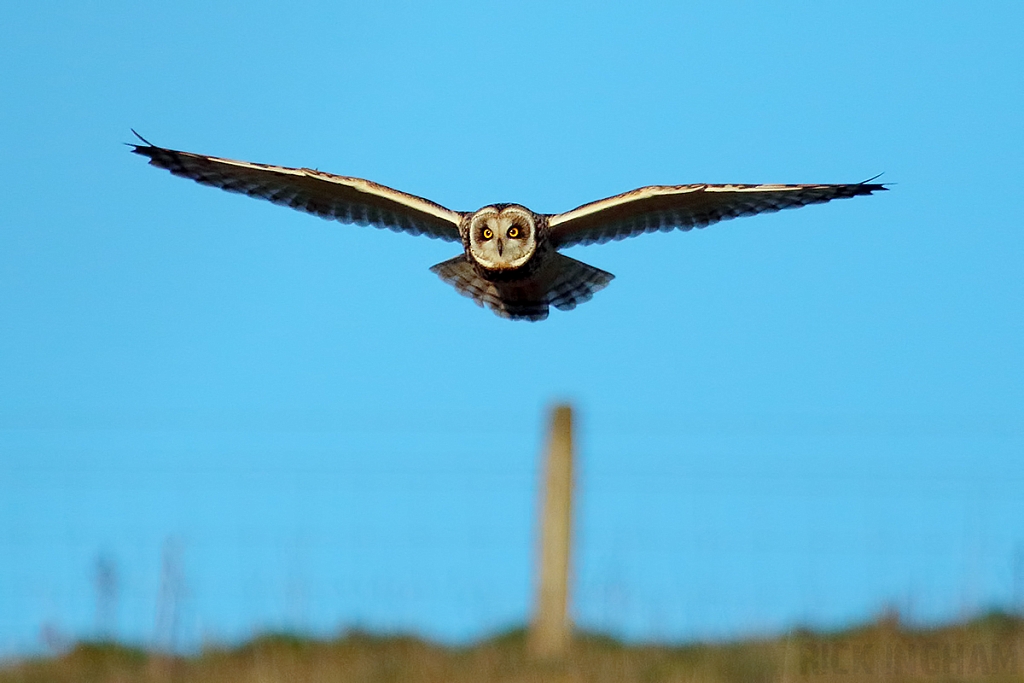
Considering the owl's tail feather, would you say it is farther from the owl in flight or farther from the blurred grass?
the blurred grass

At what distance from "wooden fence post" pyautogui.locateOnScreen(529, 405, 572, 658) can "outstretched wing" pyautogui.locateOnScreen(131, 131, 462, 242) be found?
9.73 feet

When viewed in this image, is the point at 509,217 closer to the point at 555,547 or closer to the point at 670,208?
the point at 670,208

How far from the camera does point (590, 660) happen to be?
5281 mm

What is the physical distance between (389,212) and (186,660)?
4.05m

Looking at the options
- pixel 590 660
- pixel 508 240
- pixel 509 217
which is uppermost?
pixel 509 217

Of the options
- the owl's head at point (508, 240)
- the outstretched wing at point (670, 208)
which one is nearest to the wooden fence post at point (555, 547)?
the outstretched wing at point (670, 208)

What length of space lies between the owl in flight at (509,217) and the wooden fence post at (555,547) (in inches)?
98.3

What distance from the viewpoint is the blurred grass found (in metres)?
5.02

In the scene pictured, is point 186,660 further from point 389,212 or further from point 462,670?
point 389,212

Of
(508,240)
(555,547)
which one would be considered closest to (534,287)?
(508,240)

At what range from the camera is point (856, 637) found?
6156mm

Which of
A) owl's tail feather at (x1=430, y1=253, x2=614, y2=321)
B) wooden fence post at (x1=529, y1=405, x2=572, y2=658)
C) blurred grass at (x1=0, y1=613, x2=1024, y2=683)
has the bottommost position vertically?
blurred grass at (x1=0, y1=613, x2=1024, y2=683)

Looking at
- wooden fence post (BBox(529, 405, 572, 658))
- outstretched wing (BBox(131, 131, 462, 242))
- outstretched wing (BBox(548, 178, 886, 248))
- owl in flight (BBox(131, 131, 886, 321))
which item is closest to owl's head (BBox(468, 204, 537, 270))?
owl in flight (BBox(131, 131, 886, 321))

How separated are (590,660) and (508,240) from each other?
3.89m
